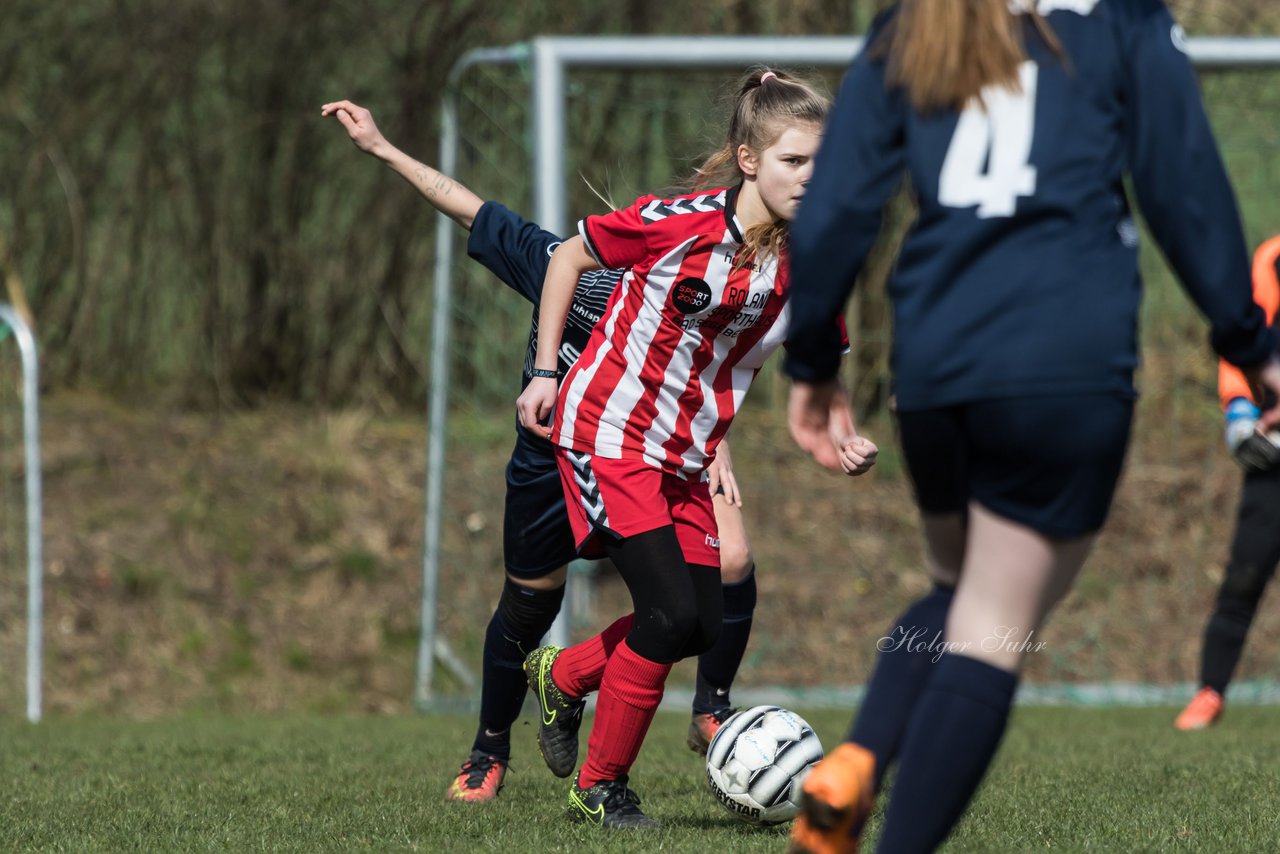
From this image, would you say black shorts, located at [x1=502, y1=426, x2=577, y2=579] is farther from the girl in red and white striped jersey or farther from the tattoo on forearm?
the tattoo on forearm

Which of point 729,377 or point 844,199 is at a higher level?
point 844,199

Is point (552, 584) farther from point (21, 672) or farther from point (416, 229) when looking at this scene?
point (416, 229)

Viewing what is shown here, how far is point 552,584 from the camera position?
14.4ft

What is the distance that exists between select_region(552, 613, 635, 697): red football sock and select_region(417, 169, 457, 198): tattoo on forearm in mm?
1206

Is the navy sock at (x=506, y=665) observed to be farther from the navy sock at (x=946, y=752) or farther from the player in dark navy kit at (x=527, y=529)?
the navy sock at (x=946, y=752)

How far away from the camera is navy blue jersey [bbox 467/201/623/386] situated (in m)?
4.23

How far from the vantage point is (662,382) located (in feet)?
12.6

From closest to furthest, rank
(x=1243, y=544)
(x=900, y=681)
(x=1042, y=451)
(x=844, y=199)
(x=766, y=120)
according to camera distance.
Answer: (x=1042, y=451) < (x=844, y=199) < (x=900, y=681) < (x=766, y=120) < (x=1243, y=544)

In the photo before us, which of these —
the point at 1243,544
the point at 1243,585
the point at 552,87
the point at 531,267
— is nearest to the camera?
the point at 531,267

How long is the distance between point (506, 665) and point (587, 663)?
504mm

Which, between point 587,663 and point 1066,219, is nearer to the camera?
point 1066,219

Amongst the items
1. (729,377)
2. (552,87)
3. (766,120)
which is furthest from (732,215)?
(552,87)

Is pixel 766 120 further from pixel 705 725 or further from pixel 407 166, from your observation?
pixel 705 725

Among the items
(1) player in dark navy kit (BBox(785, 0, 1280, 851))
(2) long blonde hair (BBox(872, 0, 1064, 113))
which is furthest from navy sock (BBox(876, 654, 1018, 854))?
(2) long blonde hair (BBox(872, 0, 1064, 113))
